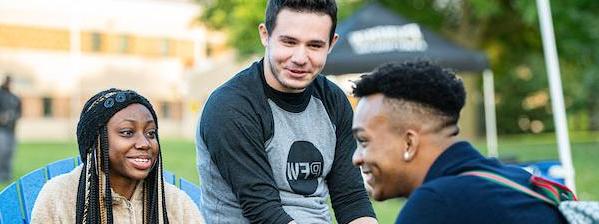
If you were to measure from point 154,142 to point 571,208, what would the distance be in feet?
5.77

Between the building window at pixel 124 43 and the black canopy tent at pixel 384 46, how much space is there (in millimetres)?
36574

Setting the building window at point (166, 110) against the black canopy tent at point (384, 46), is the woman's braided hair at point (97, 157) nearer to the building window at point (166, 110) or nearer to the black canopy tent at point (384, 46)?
the black canopy tent at point (384, 46)

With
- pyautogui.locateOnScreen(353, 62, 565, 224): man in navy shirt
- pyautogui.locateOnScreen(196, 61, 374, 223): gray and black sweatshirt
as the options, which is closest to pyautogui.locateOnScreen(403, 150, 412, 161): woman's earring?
pyautogui.locateOnScreen(353, 62, 565, 224): man in navy shirt

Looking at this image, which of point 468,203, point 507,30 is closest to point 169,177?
point 468,203

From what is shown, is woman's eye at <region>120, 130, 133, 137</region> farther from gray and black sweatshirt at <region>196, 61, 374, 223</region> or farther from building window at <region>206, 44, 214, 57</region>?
A: building window at <region>206, 44, 214, 57</region>

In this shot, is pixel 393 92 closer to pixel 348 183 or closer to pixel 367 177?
pixel 367 177

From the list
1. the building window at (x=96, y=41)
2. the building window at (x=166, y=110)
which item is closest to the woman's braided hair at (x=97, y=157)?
the building window at (x=96, y=41)

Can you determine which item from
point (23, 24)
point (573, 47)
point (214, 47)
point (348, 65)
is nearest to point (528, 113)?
point (214, 47)

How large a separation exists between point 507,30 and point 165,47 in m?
22.6

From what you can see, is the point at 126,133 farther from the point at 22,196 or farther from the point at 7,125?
the point at 7,125

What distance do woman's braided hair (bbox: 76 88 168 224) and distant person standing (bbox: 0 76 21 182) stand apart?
10112 millimetres

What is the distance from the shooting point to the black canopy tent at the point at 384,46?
1014cm

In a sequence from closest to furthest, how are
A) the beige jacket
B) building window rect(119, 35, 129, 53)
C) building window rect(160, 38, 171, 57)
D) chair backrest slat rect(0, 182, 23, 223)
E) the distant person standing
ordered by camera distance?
the beige jacket, chair backrest slat rect(0, 182, 23, 223), the distant person standing, building window rect(119, 35, 129, 53), building window rect(160, 38, 171, 57)

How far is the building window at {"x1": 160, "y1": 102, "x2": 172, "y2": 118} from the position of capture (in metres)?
49.8
